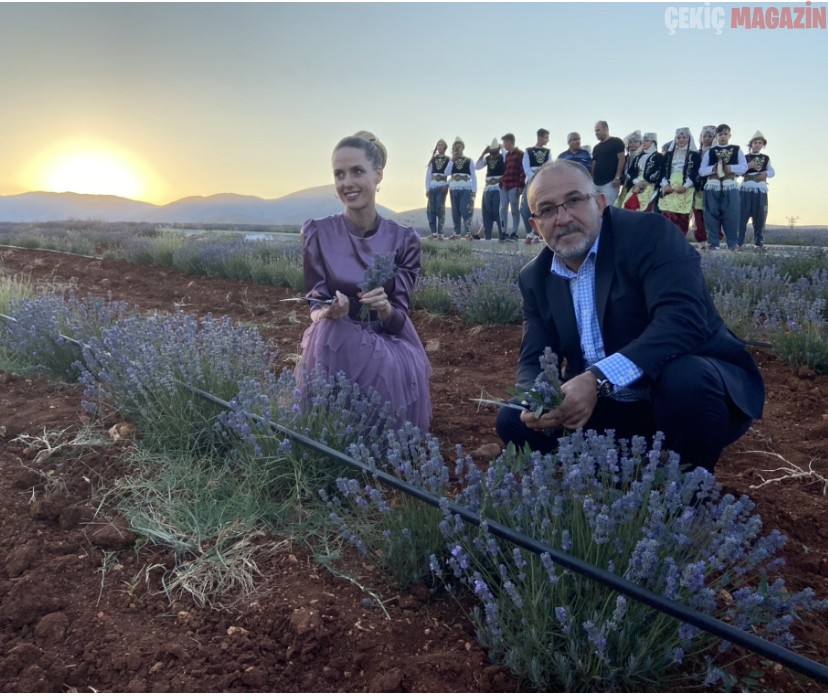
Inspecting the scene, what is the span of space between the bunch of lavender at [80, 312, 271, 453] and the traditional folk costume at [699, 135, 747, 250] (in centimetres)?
877

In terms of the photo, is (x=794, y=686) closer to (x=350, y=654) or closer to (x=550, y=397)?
(x=550, y=397)

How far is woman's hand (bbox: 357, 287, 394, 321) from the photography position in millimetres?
3010

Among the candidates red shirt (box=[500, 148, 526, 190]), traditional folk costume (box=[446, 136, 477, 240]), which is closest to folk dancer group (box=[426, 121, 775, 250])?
red shirt (box=[500, 148, 526, 190])

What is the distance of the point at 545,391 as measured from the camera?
2.12 m

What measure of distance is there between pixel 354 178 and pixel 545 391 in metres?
1.57

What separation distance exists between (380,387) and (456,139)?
33.8 ft

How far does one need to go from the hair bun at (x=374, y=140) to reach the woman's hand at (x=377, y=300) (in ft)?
2.28

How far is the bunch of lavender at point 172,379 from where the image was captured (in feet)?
10.2

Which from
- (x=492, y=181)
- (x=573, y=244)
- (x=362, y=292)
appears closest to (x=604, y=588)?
(x=573, y=244)

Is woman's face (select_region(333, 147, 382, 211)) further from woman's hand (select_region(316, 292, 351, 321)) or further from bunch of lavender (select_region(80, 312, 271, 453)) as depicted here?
bunch of lavender (select_region(80, 312, 271, 453))

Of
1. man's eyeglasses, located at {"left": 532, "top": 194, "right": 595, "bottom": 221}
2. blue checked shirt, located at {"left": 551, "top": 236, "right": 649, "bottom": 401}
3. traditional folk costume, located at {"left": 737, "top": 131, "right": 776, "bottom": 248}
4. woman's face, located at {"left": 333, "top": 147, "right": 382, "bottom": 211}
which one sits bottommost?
blue checked shirt, located at {"left": 551, "top": 236, "right": 649, "bottom": 401}

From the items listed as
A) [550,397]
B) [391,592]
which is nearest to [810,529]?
[550,397]

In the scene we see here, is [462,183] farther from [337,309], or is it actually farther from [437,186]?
[337,309]

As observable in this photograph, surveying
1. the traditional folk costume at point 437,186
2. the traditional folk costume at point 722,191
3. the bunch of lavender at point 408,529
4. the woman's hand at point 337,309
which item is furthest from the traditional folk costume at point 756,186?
the bunch of lavender at point 408,529
